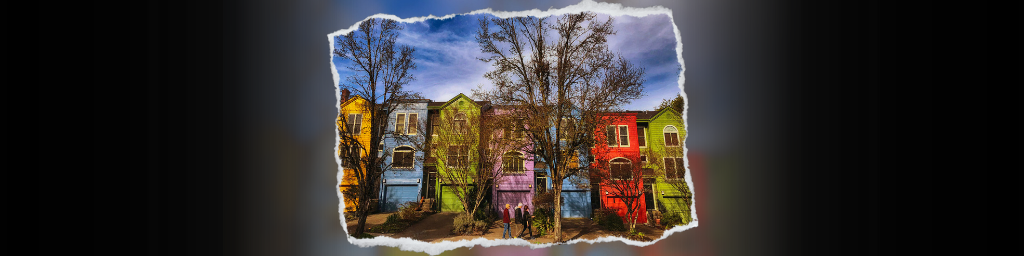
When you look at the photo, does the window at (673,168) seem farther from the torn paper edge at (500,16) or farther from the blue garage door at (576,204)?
the torn paper edge at (500,16)

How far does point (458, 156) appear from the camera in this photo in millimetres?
11805

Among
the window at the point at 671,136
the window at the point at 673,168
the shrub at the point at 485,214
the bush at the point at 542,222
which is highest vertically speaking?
the window at the point at 671,136

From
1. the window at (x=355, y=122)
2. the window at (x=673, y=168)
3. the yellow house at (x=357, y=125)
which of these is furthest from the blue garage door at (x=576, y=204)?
the window at (x=355, y=122)

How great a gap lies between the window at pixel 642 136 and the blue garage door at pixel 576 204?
9.49 feet

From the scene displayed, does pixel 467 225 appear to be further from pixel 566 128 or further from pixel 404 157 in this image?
pixel 566 128

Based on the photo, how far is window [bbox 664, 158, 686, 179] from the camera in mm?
11938

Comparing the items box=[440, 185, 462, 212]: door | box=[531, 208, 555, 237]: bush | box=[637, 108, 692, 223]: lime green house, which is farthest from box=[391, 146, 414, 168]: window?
box=[637, 108, 692, 223]: lime green house

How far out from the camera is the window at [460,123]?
38.4 feet

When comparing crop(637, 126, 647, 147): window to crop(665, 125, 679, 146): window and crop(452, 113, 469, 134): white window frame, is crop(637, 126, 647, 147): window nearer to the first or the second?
crop(665, 125, 679, 146): window
